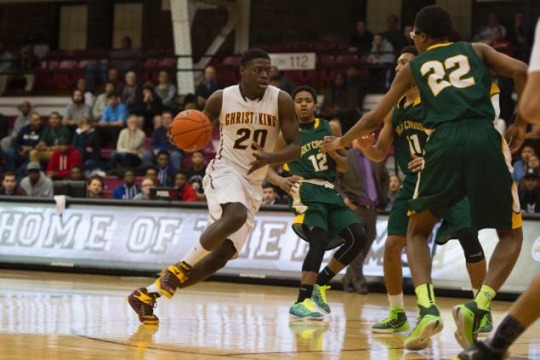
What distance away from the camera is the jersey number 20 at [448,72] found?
20.6ft

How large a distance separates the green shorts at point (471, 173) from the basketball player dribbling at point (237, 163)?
1851 mm

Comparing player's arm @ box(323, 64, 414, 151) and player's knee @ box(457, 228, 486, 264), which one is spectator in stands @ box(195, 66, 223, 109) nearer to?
player's knee @ box(457, 228, 486, 264)

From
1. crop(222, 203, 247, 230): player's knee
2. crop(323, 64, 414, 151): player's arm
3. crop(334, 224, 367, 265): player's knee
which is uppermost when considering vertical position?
crop(323, 64, 414, 151): player's arm

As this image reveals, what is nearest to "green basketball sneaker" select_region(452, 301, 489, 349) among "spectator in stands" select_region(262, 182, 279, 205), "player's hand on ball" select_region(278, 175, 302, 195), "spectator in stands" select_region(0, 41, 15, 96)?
"player's hand on ball" select_region(278, 175, 302, 195)

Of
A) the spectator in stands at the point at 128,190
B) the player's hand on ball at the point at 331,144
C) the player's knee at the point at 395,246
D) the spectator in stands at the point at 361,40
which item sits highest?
the spectator in stands at the point at 361,40

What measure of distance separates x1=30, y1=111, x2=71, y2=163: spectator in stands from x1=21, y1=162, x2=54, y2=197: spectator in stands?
2158 millimetres

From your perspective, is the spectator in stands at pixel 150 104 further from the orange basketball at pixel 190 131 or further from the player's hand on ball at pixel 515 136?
the player's hand on ball at pixel 515 136

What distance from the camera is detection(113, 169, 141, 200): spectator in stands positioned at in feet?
53.3

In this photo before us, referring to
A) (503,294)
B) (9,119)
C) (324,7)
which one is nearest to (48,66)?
(9,119)

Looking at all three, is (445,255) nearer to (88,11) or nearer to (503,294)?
(503,294)

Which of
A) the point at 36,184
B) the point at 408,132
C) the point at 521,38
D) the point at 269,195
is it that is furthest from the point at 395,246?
the point at 521,38

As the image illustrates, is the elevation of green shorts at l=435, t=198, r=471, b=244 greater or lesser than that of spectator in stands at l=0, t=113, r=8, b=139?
greater

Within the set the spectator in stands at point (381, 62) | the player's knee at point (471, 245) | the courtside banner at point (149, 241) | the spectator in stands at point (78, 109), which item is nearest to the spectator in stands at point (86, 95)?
the spectator in stands at point (78, 109)

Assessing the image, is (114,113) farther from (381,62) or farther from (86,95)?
(381,62)
